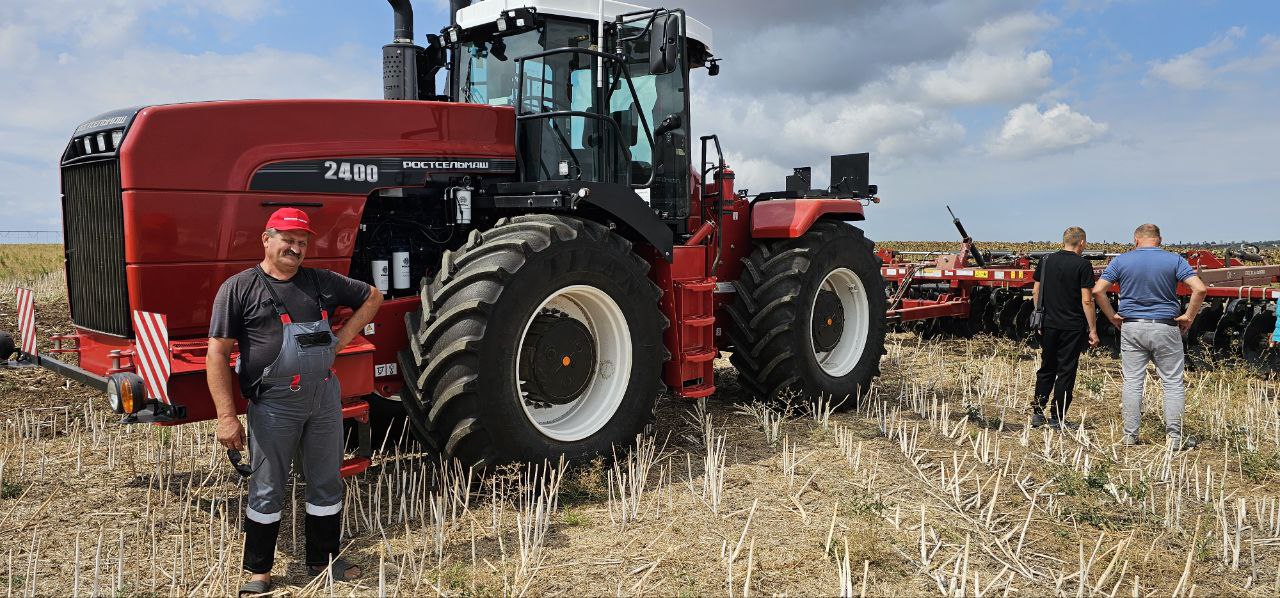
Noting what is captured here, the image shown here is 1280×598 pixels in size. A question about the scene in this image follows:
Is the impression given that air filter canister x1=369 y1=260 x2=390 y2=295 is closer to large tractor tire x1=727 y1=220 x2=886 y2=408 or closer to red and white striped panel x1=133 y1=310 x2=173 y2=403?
red and white striped panel x1=133 y1=310 x2=173 y2=403

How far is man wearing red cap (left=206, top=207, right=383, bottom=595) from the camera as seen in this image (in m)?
3.66

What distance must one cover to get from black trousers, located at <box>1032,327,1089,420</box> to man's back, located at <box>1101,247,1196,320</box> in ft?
1.57

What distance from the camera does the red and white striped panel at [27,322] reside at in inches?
203

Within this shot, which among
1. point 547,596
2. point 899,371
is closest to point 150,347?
point 547,596

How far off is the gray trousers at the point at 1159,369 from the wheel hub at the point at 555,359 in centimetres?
391

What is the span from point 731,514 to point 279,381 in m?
2.26

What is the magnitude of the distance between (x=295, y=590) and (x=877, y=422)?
4.39 m

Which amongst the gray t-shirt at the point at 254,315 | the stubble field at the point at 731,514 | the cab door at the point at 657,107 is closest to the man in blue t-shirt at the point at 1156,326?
the stubble field at the point at 731,514

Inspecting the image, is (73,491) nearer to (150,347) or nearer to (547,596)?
(150,347)

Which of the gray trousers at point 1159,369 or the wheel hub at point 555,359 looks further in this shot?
the gray trousers at point 1159,369

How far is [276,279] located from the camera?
3789 mm

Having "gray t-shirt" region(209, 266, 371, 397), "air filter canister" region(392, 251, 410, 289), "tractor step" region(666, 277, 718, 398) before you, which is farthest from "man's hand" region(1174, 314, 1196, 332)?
"gray t-shirt" region(209, 266, 371, 397)

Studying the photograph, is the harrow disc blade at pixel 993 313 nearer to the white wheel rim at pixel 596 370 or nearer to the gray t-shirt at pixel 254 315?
the white wheel rim at pixel 596 370

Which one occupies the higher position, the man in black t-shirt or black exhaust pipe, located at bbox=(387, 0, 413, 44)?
black exhaust pipe, located at bbox=(387, 0, 413, 44)
